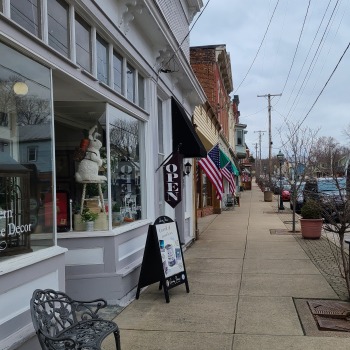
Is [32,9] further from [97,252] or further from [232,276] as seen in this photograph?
[232,276]

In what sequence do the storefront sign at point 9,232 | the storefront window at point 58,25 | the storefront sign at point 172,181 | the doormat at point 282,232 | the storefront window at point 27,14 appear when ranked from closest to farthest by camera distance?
1. the storefront sign at point 9,232
2. the storefront window at point 27,14
3. the storefront window at point 58,25
4. the storefront sign at point 172,181
5. the doormat at point 282,232

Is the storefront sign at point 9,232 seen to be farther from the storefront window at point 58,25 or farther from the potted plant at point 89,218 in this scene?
the potted plant at point 89,218

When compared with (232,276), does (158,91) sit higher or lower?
higher

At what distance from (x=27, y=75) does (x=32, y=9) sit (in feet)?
2.18

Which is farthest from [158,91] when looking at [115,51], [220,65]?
[220,65]

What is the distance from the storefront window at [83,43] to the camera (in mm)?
5391

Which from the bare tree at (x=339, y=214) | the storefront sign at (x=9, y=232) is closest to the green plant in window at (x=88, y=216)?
the storefront sign at (x=9, y=232)

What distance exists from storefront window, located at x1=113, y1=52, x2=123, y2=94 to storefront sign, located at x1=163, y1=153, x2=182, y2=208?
7.86 ft

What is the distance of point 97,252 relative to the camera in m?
6.05

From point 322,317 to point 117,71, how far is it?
4.45 m

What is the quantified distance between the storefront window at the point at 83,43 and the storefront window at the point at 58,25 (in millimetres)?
324

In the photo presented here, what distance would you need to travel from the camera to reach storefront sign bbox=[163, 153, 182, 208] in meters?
8.87

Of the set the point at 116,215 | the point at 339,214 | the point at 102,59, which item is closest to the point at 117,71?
the point at 102,59

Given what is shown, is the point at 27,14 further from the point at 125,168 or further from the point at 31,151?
the point at 125,168
